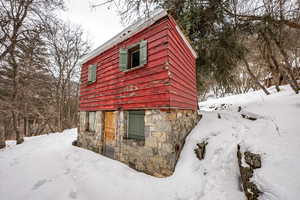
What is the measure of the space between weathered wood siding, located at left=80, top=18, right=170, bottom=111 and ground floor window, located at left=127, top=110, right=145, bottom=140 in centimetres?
32

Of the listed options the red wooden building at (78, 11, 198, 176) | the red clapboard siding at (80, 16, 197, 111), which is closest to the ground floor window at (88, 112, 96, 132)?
the red wooden building at (78, 11, 198, 176)

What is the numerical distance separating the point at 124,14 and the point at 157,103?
2453 millimetres

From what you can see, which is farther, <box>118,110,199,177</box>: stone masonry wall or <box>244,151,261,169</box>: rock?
<box>118,110,199,177</box>: stone masonry wall

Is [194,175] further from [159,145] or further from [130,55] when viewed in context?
[130,55]

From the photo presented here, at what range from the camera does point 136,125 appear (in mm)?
4344

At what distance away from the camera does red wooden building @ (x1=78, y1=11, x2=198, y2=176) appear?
3557 millimetres

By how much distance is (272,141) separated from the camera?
306cm

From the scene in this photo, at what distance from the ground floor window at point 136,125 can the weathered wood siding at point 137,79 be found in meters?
0.32

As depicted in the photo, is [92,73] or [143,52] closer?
[143,52]

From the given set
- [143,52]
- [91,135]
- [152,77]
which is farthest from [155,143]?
[91,135]

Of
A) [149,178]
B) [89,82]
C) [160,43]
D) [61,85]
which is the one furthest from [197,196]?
[61,85]

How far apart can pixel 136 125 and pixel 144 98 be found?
3.50 ft

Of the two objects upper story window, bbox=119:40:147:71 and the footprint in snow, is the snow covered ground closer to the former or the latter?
the footprint in snow

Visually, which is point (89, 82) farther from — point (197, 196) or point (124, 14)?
point (197, 196)
